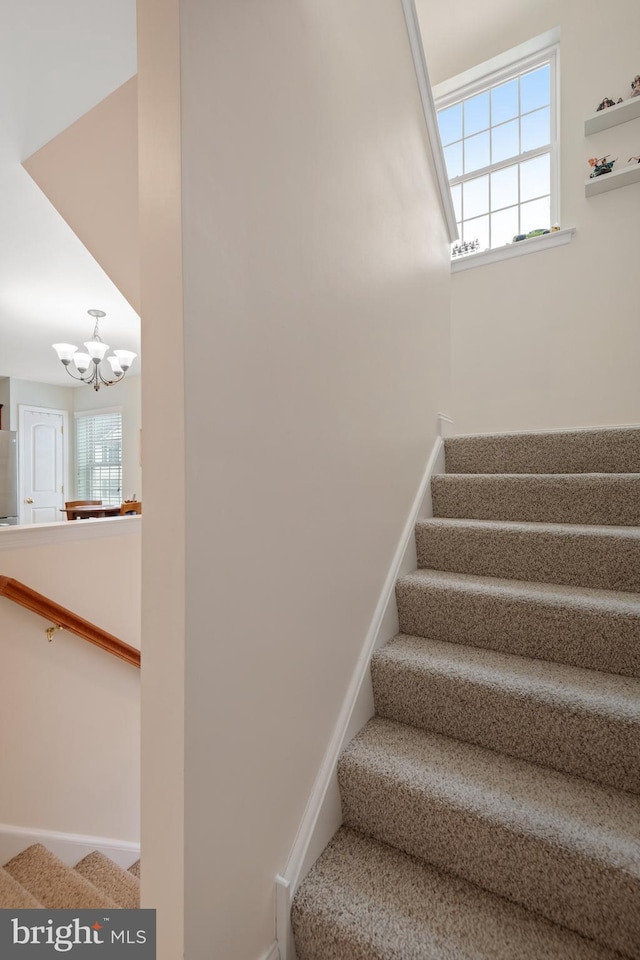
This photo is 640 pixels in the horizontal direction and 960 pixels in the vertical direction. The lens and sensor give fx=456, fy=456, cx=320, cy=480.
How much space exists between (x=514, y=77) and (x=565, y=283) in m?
1.56

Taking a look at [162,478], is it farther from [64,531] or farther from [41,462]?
[41,462]

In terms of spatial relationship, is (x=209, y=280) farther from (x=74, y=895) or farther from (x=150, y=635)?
(x=74, y=895)

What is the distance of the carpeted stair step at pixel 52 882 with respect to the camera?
5.63 feet

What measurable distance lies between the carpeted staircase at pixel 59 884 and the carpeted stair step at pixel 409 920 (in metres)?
1.06

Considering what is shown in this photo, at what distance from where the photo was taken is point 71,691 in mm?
2291

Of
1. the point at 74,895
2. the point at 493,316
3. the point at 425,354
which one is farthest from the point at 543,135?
the point at 74,895

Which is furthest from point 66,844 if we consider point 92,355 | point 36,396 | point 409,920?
point 36,396

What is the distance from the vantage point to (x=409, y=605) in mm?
1581

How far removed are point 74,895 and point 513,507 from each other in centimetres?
228

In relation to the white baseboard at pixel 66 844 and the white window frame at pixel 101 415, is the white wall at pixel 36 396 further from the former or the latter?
the white baseboard at pixel 66 844

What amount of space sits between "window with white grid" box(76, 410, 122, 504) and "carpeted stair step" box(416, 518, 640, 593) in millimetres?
6106

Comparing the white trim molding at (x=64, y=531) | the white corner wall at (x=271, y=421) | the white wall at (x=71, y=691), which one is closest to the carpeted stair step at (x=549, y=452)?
the white corner wall at (x=271, y=421)

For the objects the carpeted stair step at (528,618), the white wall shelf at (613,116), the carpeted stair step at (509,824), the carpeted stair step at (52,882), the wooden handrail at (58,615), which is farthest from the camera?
the white wall shelf at (613,116)

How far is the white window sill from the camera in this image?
2.95 meters
